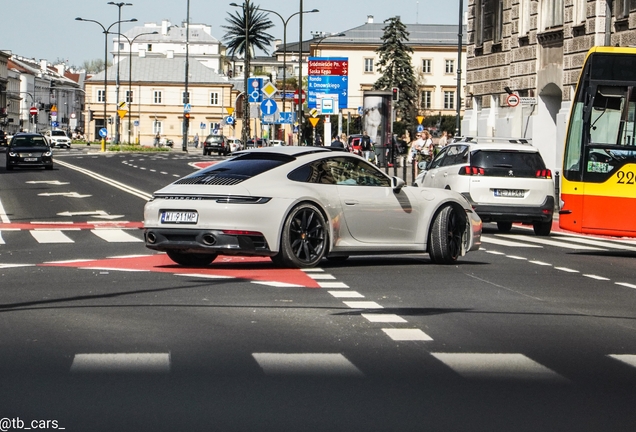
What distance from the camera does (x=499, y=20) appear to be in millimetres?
45062

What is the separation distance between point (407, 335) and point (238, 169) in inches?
232

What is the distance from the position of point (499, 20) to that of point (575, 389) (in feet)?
127

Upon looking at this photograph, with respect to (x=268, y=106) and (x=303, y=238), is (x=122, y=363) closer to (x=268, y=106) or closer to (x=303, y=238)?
(x=303, y=238)

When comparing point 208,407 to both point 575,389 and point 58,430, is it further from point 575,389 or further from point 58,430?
point 575,389

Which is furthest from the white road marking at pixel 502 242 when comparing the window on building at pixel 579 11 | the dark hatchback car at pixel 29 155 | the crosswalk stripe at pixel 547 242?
the dark hatchback car at pixel 29 155

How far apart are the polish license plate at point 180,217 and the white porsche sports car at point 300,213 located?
0.04 ft

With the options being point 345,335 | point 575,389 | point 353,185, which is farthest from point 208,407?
point 353,185

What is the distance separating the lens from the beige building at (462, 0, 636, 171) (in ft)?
120

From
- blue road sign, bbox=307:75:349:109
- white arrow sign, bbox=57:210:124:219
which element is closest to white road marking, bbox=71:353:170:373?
white arrow sign, bbox=57:210:124:219

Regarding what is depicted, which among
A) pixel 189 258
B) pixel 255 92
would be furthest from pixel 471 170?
pixel 255 92

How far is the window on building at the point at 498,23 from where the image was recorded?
4488 cm

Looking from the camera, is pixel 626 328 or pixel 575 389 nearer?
pixel 575 389

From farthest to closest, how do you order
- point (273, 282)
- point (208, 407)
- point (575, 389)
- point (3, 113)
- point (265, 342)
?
point (3, 113) → point (273, 282) → point (265, 342) → point (575, 389) → point (208, 407)

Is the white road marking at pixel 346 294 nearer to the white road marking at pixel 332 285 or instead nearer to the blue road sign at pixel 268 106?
the white road marking at pixel 332 285
